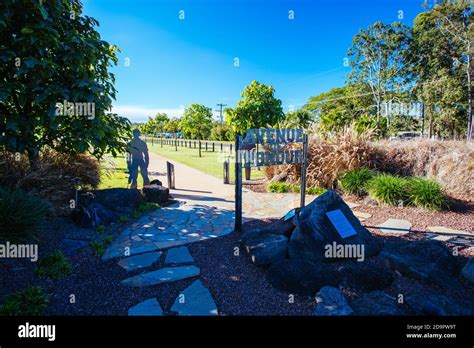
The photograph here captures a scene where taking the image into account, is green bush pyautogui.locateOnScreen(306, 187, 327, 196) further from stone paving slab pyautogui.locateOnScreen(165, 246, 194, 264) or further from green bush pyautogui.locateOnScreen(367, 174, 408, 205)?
stone paving slab pyautogui.locateOnScreen(165, 246, 194, 264)

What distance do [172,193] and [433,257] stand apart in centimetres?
686

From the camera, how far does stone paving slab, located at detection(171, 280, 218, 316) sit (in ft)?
8.32

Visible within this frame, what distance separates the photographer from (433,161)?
24.9 ft

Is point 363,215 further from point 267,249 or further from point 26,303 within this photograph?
point 26,303

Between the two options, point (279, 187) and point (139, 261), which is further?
point (279, 187)

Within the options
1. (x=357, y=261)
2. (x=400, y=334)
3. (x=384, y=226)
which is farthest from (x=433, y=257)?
(x=384, y=226)

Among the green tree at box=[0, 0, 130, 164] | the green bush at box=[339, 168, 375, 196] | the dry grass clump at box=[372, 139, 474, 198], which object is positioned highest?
the green tree at box=[0, 0, 130, 164]

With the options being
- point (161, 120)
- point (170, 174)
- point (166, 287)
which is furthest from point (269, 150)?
point (161, 120)

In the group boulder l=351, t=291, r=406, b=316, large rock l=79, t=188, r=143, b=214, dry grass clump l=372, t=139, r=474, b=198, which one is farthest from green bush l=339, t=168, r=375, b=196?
large rock l=79, t=188, r=143, b=214

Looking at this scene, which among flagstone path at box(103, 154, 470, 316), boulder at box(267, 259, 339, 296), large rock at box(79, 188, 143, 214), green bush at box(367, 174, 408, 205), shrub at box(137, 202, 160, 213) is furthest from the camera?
green bush at box(367, 174, 408, 205)

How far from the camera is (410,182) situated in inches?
253

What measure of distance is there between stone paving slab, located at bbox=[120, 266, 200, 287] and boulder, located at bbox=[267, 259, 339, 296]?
3.48 feet

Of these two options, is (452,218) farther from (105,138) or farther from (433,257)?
(105,138)

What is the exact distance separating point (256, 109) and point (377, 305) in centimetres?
1826
